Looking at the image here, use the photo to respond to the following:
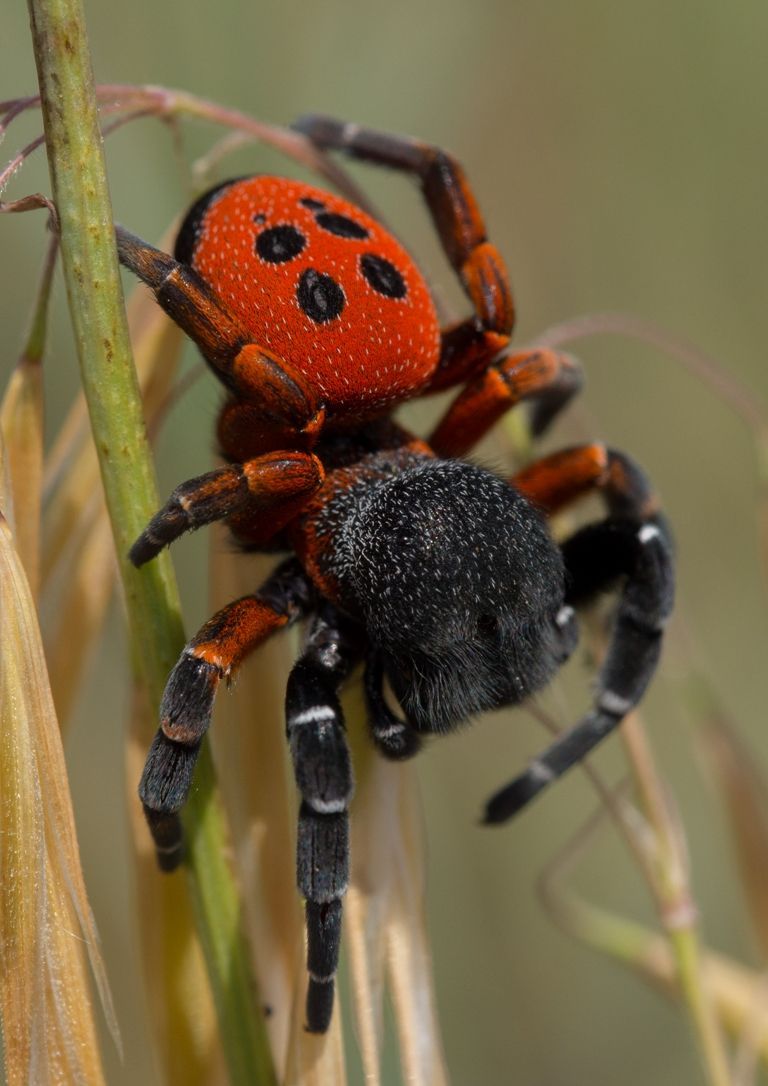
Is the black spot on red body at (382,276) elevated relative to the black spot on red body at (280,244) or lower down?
lower down

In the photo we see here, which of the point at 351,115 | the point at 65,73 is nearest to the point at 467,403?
the point at 65,73

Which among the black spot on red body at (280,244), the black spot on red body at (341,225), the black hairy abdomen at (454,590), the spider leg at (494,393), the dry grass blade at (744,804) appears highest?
the black spot on red body at (341,225)

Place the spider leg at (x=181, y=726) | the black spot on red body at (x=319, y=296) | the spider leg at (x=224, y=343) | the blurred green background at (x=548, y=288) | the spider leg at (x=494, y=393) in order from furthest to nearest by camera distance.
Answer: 1. the blurred green background at (x=548, y=288)
2. the spider leg at (x=494, y=393)
3. the black spot on red body at (x=319, y=296)
4. the spider leg at (x=224, y=343)
5. the spider leg at (x=181, y=726)

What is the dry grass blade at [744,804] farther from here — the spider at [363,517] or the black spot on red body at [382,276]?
the black spot on red body at [382,276]

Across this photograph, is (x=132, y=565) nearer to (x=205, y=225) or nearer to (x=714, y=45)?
(x=205, y=225)

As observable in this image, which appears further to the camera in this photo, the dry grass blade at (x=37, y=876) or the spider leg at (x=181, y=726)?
the spider leg at (x=181, y=726)

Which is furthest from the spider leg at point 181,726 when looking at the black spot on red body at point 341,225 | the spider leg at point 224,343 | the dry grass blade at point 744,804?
the dry grass blade at point 744,804

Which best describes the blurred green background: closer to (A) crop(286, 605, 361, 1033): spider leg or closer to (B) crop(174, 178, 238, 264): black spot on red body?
(B) crop(174, 178, 238, 264): black spot on red body

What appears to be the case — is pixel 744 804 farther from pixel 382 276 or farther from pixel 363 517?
pixel 382 276
